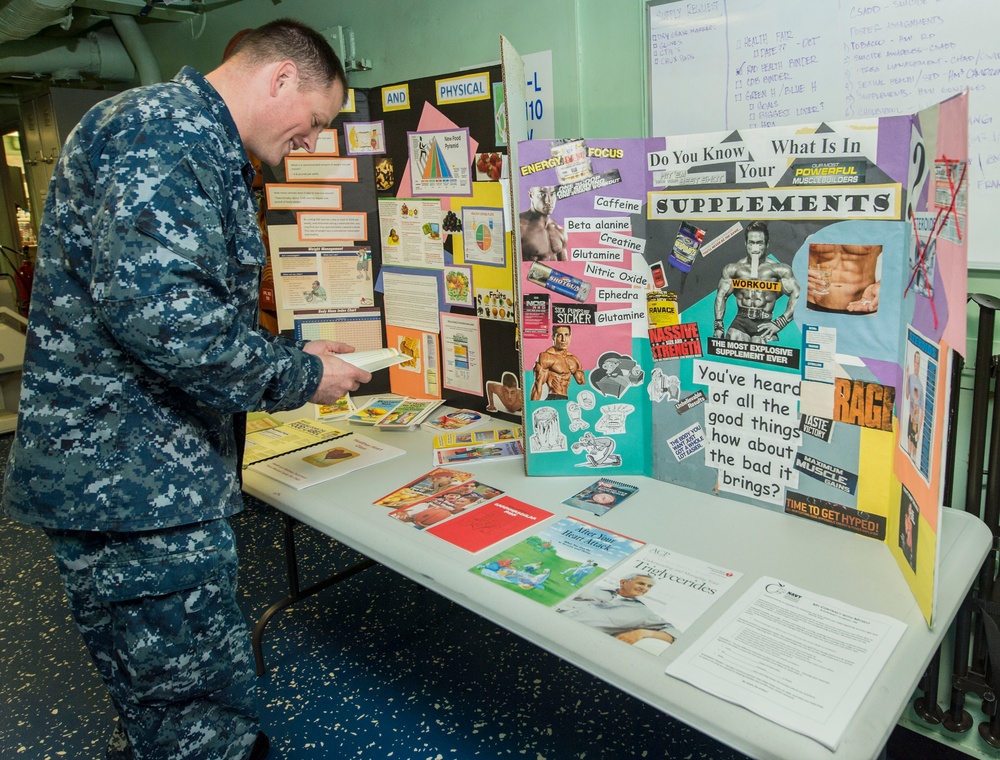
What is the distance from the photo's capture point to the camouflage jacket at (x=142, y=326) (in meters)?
1.12

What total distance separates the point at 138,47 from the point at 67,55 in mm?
718

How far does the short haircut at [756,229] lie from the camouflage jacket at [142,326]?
908 millimetres

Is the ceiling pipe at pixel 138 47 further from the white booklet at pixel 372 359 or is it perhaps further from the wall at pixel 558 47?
the white booklet at pixel 372 359

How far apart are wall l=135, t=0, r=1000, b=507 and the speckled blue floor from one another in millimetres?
1006

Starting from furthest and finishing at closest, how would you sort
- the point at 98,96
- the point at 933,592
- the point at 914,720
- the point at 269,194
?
the point at 98,96 < the point at 269,194 < the point at 914,720 < the point at 933,592

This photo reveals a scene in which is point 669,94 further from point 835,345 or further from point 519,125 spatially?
point 835,345

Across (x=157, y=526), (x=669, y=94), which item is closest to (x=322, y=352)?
(x=157, y=526)

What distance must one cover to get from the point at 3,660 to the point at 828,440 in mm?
2401

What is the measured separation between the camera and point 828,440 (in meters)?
1.35

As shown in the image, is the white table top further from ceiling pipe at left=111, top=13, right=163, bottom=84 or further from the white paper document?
ceiling pipe at left=111, top=13, right=163, bottom=84

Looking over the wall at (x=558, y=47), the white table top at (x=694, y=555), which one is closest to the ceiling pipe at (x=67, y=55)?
the wall at (x=558, y=47)

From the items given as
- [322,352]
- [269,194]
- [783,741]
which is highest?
[269,194]

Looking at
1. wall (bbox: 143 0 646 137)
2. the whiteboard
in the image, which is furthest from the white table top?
wall (bbox: 143 0 646 137)

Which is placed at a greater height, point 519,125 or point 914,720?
point 519,125
